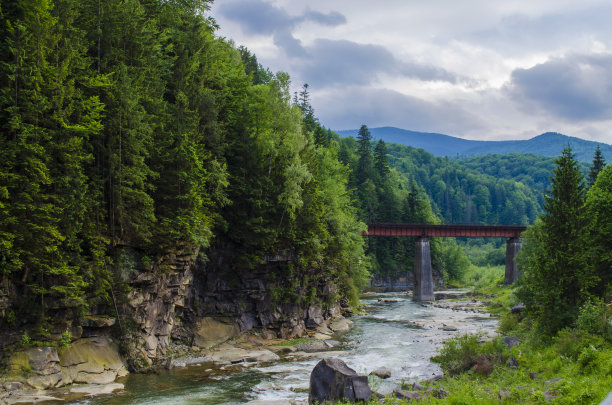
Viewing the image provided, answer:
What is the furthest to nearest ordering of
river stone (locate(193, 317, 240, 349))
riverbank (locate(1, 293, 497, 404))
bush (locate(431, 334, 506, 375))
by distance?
river stone (locate(193, 317, 240, 349)), bush (locate(431, 334, 506, 375)), riverbank (locate(1, 293, 497, 404))

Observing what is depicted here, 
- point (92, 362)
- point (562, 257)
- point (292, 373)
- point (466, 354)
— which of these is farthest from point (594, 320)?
point (92, 362)

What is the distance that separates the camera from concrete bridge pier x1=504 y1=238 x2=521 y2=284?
9081cm

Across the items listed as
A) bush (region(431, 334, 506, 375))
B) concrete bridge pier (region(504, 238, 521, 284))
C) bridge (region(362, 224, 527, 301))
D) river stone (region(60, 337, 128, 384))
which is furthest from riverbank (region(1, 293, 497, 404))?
concrete bridge pier (region(504, 238, 521, 284))

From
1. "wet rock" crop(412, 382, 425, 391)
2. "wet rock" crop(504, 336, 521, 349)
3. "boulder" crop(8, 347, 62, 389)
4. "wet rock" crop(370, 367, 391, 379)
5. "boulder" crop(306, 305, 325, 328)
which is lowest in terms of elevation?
"boulder" crop(306, 305, 325, 328)

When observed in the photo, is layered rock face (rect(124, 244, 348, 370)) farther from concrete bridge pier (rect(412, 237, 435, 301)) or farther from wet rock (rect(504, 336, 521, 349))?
concrete bridge pier (rect(412, 237, 435, 301))

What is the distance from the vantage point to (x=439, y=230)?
93.4 metres

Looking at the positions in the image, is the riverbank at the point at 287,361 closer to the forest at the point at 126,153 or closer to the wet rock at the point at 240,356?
the wet rock at the point at 240,356

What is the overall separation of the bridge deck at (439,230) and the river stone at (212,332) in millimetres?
49006

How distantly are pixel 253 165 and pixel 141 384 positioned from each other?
23.2 metres

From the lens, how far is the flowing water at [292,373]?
1051 inches

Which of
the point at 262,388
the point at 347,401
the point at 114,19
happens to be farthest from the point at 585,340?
the point at 114,19

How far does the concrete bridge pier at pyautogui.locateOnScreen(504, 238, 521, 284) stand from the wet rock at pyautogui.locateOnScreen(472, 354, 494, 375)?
68269 millimetres

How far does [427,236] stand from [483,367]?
221 ft

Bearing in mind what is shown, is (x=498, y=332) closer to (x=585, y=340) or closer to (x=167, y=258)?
(x=585, y=340)
